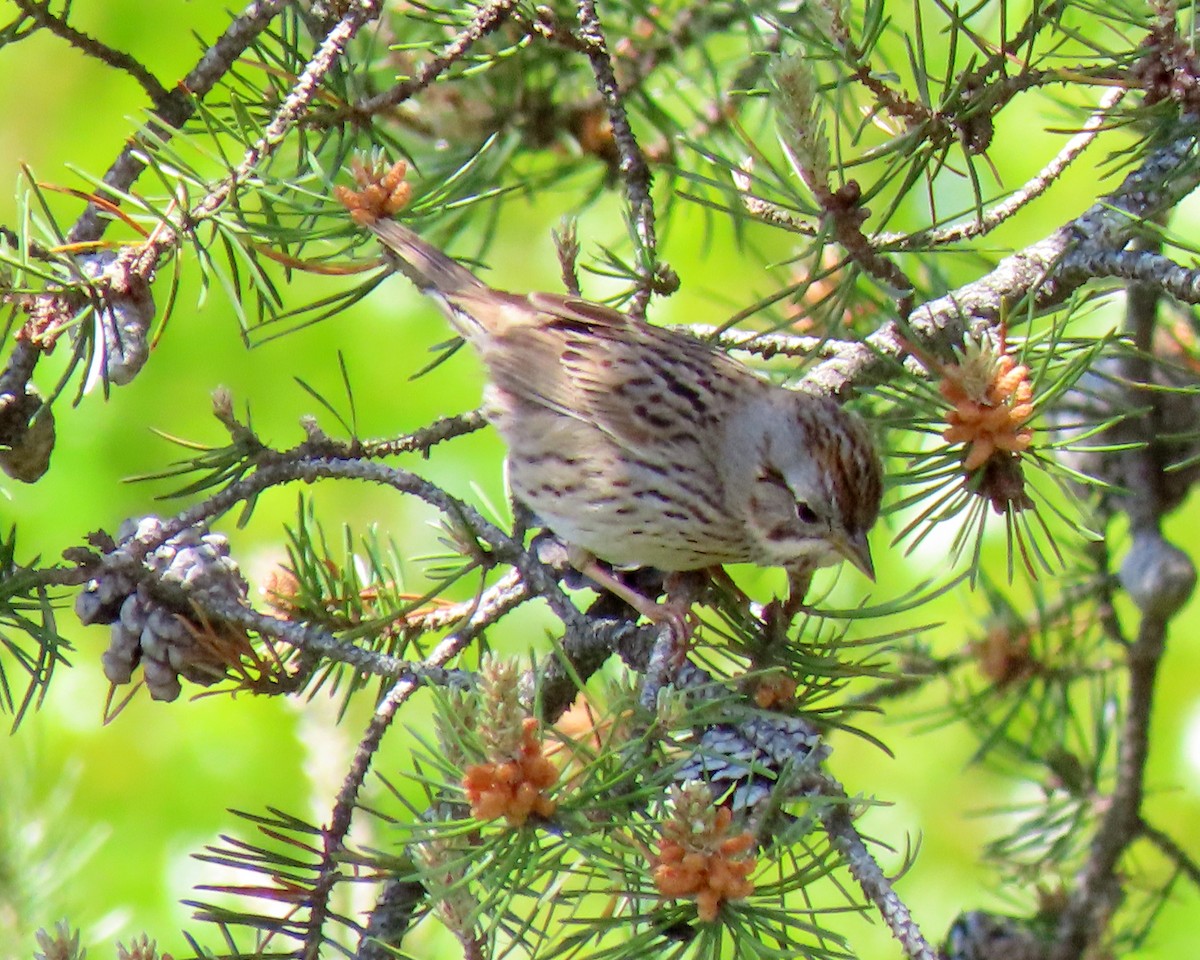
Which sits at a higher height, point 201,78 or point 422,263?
point 422,263

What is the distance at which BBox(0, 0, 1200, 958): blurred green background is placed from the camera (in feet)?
8.84

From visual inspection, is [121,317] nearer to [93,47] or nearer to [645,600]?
[93,47]

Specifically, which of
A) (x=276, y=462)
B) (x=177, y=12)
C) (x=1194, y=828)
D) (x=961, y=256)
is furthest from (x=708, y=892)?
(x=177, y=12)

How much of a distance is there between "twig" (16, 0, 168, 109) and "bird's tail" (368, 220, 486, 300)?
11.3 inches

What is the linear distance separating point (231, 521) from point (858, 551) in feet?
5.23

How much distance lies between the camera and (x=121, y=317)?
1.41m

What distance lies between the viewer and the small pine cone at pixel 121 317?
138 centimetres

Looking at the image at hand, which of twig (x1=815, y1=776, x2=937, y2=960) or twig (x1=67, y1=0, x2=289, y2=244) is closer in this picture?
twig (x1=815, y1=776, x2=937, y2=960)

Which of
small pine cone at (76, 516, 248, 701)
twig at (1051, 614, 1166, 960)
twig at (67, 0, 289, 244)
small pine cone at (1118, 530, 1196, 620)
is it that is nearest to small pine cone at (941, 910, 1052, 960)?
twig at (1051, 614, 1166, 960)

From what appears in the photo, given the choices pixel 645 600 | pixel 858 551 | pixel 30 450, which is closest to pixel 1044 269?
pixel 858 551

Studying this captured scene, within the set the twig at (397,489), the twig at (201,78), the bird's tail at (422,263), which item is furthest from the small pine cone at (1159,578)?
the twig at (201,78)

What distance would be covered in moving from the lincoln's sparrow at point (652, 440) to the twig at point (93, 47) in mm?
311

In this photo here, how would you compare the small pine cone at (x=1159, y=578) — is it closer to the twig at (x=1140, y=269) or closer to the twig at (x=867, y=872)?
the twig at (x=1140, y=269)

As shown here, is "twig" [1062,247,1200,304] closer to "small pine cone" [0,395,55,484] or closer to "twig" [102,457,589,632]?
"twig" [102,457,589,632]
